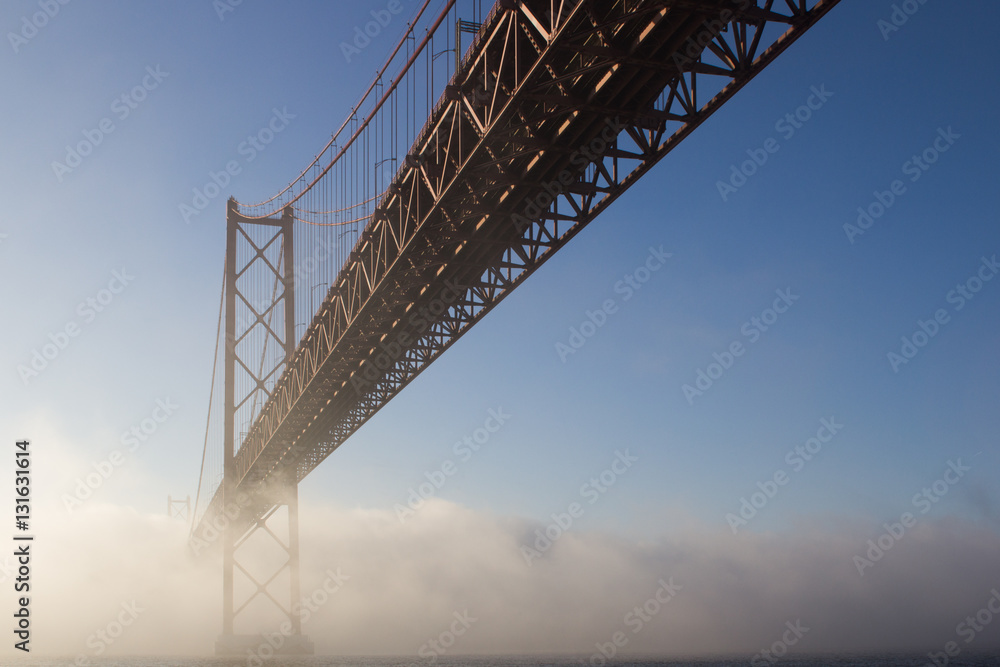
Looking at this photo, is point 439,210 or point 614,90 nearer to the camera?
point 614,90

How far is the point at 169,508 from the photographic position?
13975 cm

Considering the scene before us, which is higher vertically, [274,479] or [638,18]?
[274,479]

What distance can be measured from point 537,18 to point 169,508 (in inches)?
5448

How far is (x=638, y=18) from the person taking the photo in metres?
13.1

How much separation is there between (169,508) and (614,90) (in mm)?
137591

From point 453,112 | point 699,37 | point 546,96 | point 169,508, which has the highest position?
point 169,508

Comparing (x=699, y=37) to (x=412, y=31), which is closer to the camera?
(x=699, y=37)

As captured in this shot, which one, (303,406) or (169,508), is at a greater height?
(169,508)

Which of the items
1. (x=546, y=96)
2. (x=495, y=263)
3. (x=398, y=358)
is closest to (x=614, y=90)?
(x=546, y=96)

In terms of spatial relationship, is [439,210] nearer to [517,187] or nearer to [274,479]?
[517,187]

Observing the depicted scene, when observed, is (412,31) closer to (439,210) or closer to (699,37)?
(439,210)

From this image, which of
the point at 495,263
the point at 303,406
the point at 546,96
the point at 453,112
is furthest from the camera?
the point at 303,406

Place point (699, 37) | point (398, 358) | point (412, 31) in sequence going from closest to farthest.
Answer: point (699, 37)
point (412, 31)
point (398, 358)

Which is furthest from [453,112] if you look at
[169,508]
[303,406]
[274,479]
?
[169,508]
